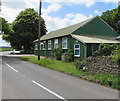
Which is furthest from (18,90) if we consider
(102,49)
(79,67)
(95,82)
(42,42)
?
(42,42)

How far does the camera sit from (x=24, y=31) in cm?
5103

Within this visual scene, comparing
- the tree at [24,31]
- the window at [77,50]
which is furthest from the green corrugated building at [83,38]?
the tree at [24,31]

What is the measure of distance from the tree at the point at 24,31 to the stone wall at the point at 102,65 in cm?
3885

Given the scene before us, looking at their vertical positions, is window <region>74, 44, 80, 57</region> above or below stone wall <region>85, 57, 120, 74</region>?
above

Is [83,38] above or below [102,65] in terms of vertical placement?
above

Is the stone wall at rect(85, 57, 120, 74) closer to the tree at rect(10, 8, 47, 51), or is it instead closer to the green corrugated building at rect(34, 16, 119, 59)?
the green corrugated building at rect(34, 16, 119, 59)

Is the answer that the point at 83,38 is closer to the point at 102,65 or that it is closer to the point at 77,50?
the point at 77,50

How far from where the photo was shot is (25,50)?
5188cm

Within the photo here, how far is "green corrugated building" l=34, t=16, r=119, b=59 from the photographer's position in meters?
19.6

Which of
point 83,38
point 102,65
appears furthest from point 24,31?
point 102,65

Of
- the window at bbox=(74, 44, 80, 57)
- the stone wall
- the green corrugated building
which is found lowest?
the stone wall

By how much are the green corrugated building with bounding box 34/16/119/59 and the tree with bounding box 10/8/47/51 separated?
20155 millimetres

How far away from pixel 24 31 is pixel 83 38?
33309 mm

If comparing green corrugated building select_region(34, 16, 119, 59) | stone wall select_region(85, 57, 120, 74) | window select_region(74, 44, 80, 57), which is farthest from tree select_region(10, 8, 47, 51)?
stone wall select_region(85, 57, 120, 74)
